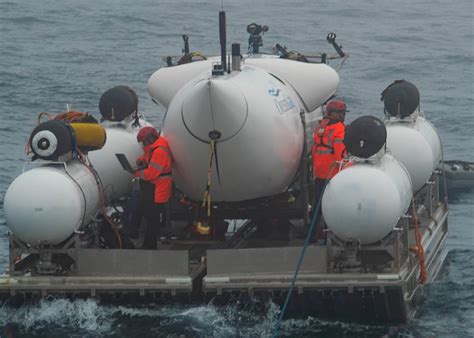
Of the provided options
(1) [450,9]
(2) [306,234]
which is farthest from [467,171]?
(1) [450,9]

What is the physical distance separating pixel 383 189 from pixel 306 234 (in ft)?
8.63

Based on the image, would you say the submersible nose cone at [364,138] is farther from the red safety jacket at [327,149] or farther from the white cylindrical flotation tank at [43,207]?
the white cylindrical flotation tank at [43,207]

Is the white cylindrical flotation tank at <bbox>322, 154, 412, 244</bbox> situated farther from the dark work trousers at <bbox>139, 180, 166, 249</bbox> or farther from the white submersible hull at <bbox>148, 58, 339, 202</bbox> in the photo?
the dark work trousers at <bbox>139, 180, 166, 249</bbox>

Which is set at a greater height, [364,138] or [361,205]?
[364,138]

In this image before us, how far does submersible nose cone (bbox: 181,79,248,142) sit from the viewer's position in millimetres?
17484

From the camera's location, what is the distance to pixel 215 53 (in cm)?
3959

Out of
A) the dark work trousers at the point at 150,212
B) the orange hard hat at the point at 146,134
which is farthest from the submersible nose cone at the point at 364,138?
the dark work trousers at the point at 150,212

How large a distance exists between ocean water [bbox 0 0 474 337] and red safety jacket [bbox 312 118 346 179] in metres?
2.13

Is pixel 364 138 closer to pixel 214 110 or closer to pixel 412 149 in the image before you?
pixel 214 110

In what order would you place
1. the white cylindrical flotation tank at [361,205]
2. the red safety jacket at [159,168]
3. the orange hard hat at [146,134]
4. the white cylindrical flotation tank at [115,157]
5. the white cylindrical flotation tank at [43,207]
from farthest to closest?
the white cylindrical flotation tank at [115,157], the orange hard hat at [146,134], the red safety jacket at [159,168], the white cylindrical flotation tank at [43,207], the white cylindrical flotation tank at [361,205]

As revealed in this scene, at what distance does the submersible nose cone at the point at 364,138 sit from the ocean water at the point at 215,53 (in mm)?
1983

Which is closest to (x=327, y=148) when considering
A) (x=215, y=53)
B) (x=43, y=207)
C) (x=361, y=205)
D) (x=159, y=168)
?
(x=361, y=205)

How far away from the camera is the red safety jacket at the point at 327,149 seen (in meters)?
19.0

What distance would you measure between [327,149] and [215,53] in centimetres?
2083
